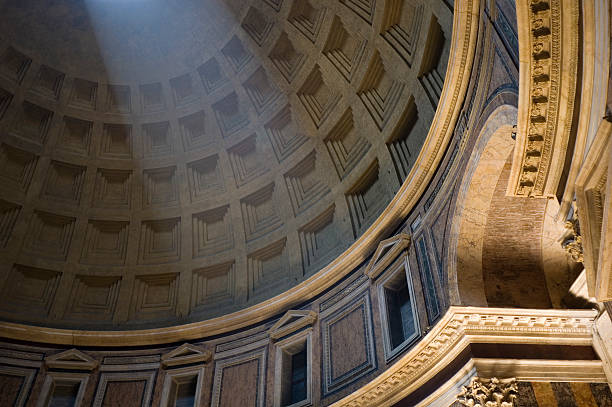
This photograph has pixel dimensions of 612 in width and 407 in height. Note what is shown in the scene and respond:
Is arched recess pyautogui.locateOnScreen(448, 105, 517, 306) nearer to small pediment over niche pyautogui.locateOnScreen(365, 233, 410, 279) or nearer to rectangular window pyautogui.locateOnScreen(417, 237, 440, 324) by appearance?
rectangular window pyautogui.locateOnScreen(417, 237, 440, 324)

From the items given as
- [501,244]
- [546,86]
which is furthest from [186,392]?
[546,86]

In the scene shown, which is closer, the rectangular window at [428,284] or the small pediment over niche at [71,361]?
the rectangular window at [428,284]

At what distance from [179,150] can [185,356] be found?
22.3 ft

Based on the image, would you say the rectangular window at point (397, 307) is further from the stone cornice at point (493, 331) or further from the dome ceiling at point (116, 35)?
the dome ceiling at point (116, 35)

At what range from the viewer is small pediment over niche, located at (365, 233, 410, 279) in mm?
10781

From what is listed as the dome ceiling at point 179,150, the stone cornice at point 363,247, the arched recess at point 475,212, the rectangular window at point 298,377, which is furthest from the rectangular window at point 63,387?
the arched recess at point 475,212

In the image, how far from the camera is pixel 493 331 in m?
8.18

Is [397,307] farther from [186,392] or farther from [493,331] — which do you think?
[186,392]

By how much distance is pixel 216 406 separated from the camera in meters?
13.0

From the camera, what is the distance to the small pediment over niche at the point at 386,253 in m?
10.8

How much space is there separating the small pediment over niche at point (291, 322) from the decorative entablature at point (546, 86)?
7329 millimetres

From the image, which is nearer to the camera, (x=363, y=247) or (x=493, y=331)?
(x=493, y=331)

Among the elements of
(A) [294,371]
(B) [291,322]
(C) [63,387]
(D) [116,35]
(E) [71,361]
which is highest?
(D) [116,35]

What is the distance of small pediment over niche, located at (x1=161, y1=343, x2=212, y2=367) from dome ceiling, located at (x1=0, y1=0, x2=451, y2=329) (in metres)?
1.30
